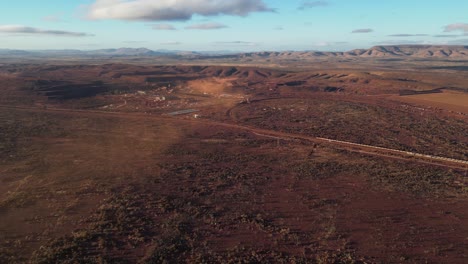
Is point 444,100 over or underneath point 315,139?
over

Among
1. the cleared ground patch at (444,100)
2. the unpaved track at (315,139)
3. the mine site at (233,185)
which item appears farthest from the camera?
the cleared ground patch at (444,100)

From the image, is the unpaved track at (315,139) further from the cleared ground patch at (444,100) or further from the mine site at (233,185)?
the cleared ground patch at (444,100)

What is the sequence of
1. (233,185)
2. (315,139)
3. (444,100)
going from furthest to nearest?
1. (444,100)
2. (315,139)
3. (233,185)

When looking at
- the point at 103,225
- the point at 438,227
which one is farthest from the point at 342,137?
the point at 103,225

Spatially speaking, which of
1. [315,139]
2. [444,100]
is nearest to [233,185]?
[315,139]

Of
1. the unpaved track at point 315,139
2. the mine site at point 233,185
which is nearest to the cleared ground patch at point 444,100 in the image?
the mine site at point 233,185

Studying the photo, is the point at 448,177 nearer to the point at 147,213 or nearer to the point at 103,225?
the point at 147,213

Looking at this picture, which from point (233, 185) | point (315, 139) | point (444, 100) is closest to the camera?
point (233, 185)

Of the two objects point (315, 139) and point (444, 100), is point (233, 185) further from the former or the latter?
point (444, 100)

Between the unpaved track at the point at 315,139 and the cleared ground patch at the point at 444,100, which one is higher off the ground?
the cleared ground patch at the point at 444,100

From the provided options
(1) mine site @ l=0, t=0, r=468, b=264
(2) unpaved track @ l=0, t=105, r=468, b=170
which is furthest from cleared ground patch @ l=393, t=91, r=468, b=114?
(2) unpaved track @ l=0, t=105, r=468, b=170

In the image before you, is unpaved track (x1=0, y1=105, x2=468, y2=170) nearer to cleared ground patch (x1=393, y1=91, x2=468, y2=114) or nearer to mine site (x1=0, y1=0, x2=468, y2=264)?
mine site (x1=0, y1=0, x2=468, y2=264)
